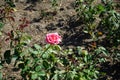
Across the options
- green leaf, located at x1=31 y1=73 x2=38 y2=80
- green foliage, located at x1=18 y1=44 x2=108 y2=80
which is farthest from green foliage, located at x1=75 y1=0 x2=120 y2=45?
green leaf, located at x1=31 y1=73 x2=38 y2=80

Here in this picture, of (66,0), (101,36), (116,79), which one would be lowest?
(116,79)

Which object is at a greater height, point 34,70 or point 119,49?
point 34,70

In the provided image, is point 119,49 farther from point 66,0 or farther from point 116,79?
point 66,0

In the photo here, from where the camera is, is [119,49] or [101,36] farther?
[101,36]

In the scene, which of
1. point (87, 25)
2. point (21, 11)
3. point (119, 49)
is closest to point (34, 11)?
point (21, 11)

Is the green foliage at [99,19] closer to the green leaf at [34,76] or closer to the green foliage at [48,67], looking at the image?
the green foliage at [48,67]

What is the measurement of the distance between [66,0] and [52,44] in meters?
2.80

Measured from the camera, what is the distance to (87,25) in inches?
191

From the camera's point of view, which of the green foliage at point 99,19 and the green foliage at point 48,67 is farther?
the green foliage at point 99,19

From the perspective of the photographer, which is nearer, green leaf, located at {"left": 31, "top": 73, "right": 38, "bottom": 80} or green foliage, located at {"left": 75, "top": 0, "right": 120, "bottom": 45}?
green leaf, located at {"left": 31, "top": 73, "right": 38, "bottom": 80}

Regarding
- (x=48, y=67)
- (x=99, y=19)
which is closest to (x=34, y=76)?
(x=48, y=67)

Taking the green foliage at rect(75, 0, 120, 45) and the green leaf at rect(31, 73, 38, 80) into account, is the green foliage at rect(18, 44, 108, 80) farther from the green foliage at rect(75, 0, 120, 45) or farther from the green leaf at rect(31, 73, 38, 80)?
the green foliage at rect(75, 0, 120, 45)

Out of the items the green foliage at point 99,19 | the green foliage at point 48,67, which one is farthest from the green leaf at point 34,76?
the green foliage at point 99,19

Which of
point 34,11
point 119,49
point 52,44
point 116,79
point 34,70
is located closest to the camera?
point 52,44
